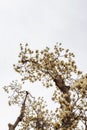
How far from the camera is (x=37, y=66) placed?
2572cm

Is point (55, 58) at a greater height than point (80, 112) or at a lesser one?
greater

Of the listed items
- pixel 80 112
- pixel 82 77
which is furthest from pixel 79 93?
pixel 82 77

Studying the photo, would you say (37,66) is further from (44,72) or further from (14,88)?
(14,88)

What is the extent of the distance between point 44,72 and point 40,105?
6.38m

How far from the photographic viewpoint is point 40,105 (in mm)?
30656

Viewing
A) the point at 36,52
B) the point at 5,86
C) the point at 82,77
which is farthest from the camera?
the point at 5,86

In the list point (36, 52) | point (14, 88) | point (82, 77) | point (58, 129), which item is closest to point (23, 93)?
point (14, 88)

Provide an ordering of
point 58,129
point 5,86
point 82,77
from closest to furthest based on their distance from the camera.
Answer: point 58,129 < point 82,77 < point 5,86

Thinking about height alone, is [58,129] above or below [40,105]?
→ below

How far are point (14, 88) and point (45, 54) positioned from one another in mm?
5629

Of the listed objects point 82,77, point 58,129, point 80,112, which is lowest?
point 58,129

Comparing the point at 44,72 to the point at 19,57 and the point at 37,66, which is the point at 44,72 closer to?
the point at 37,66

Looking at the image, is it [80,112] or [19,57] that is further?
[19,57]

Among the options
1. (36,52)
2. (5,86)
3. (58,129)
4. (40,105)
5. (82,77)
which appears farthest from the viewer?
(40,105)
